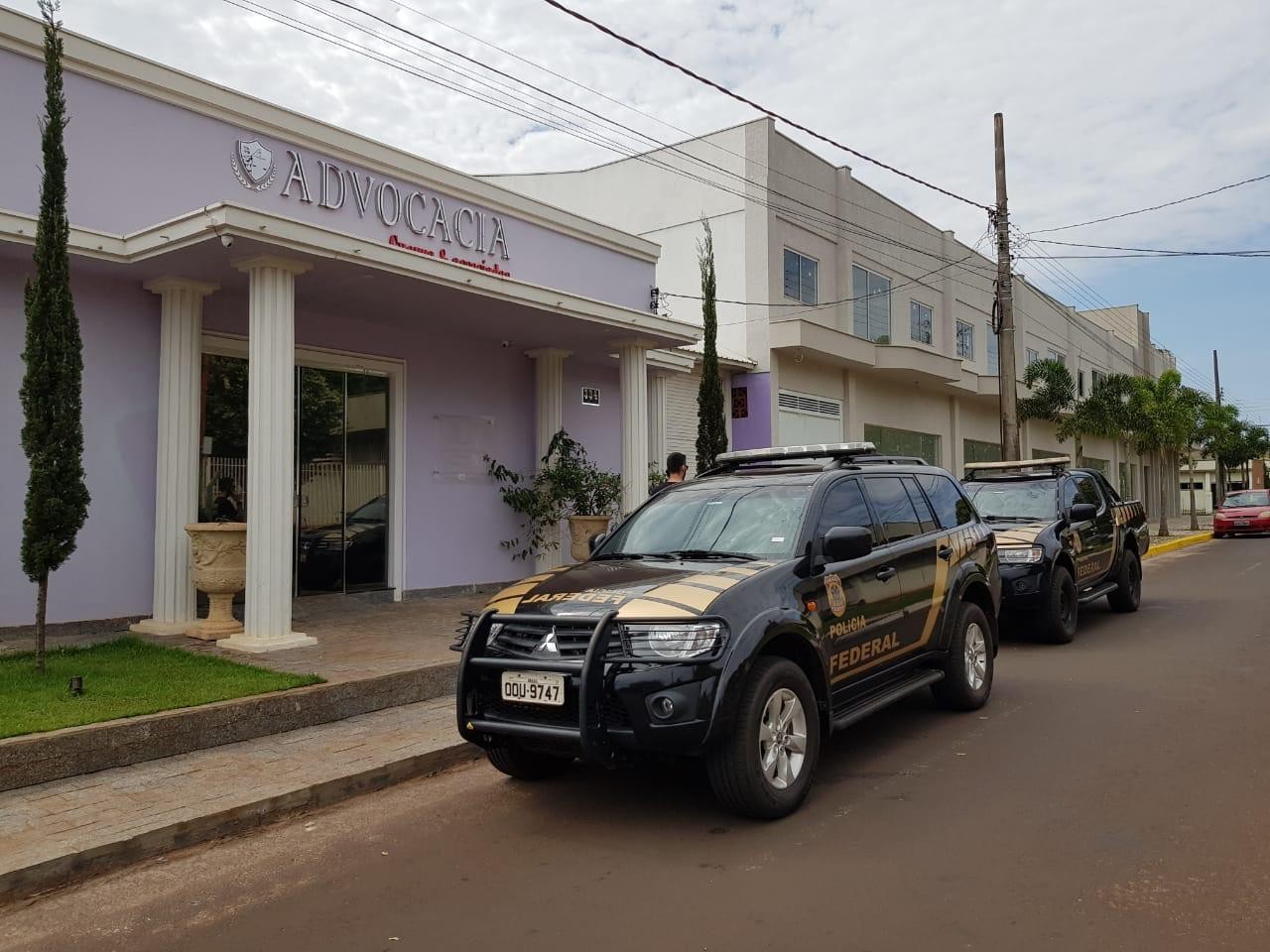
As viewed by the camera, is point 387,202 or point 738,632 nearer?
point 738,632

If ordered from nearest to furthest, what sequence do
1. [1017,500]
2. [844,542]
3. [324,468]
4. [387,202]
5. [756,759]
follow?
[756,759], [844,542], [1017,500], [324,468], [387,202]

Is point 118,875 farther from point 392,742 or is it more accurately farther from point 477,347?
point 477,347

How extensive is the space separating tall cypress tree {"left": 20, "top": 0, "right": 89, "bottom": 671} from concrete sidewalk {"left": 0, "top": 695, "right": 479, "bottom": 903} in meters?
2.13

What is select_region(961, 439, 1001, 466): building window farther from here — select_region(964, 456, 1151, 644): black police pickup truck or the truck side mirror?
the truck side mirror

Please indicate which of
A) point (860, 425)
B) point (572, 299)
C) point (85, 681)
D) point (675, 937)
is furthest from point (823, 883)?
point (860, 425)

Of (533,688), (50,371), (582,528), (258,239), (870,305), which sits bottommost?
(533,688)

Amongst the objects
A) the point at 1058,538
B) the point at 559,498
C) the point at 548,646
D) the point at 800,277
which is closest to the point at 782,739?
the point at 548,646

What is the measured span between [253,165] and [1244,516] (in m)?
31.6

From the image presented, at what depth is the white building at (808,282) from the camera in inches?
801

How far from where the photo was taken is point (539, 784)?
550 cm

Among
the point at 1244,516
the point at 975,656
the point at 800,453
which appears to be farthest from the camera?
the point at 1244,516

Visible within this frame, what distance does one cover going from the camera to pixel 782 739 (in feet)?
15.6

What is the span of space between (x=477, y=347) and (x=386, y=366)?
60.3 inches

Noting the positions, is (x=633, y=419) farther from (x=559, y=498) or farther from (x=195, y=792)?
(x=195, y=792)
